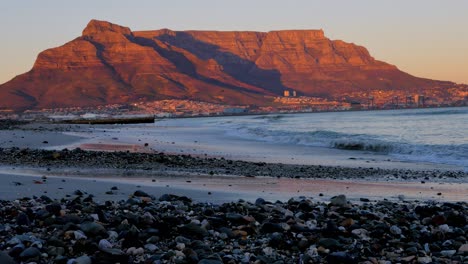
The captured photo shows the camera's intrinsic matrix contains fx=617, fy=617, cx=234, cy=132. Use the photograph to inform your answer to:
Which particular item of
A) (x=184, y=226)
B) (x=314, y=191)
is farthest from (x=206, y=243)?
(x=314, y=191)

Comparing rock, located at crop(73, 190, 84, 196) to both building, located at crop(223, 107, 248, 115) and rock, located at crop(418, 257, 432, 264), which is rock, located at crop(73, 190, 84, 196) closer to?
rock, located at crop(418, 257, 432, 264)

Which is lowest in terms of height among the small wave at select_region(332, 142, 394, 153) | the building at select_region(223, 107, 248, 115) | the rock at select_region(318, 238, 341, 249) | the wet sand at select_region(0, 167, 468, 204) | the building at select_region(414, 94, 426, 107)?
the small wave at select_region(332, 142, 394, 153)

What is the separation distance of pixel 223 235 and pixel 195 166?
10.9 meters

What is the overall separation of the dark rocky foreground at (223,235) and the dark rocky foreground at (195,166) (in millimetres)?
6989

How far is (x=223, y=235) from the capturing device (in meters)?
6.25

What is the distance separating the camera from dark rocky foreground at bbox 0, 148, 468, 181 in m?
15.1

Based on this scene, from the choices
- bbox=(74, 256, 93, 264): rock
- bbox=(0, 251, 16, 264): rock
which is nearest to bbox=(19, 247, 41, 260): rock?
bbox=(0, 251, 16, 264): rock

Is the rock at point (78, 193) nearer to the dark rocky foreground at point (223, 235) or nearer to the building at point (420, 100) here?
the dark rocky foreground at point (223, 235)

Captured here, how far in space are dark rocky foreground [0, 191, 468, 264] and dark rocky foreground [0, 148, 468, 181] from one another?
699cm

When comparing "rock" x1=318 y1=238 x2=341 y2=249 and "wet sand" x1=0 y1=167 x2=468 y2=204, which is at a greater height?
"rock" x1=318 y1=238 x2=341 y2=249

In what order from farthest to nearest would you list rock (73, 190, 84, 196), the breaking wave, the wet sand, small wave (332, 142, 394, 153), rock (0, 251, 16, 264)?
small wave (332, 142, 394, 153), the breaking wave, the wet sand, rock (73, 190, 84, 196), rock (0, 251, 16, 264)

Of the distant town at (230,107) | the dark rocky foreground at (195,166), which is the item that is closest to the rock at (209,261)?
the dark rocky foreground at (195,166)

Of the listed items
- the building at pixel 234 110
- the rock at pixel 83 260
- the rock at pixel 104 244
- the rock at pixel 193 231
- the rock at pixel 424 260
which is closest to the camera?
the rock at pixel 83 260

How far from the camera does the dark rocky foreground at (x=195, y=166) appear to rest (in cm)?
1515
